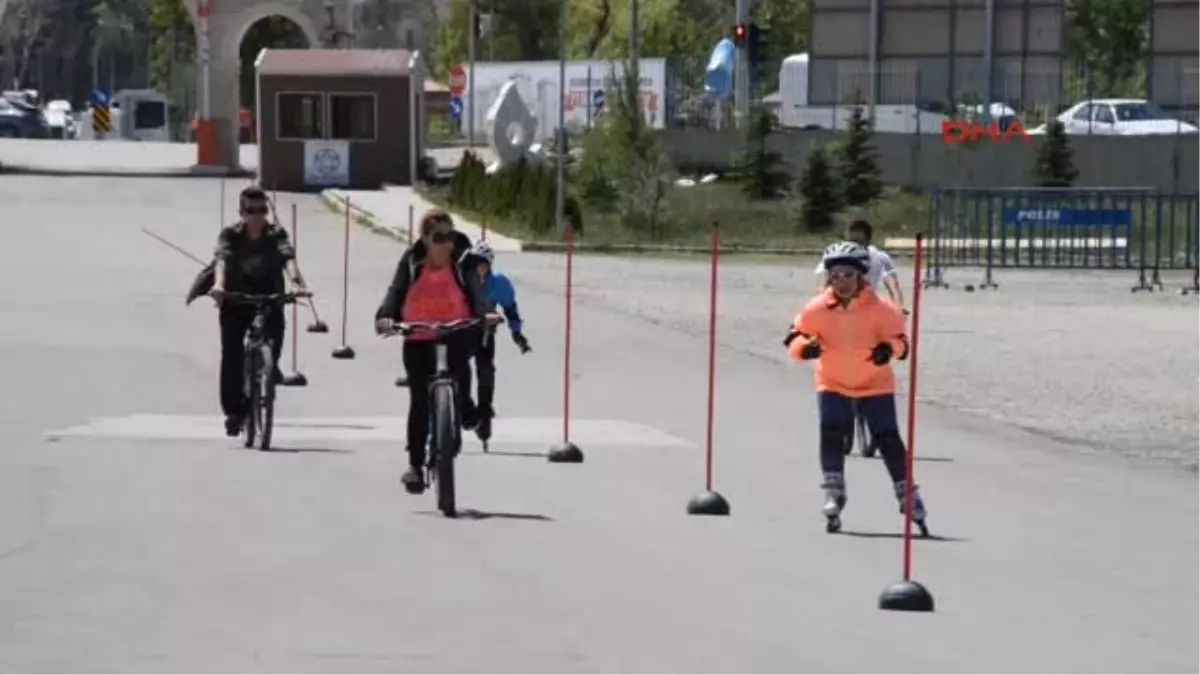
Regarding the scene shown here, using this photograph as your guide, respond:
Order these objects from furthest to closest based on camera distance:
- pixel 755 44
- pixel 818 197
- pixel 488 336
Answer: pixel 755 44, pixel 818 197, pixel 488 336

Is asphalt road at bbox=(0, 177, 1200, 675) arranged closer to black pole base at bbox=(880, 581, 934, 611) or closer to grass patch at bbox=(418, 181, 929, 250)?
black pole base at bbox=(880, 581, 934, 611)

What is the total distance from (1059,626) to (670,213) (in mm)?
41658

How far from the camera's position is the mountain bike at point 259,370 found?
17672 millimetres

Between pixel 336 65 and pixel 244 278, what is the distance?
50.0 metres

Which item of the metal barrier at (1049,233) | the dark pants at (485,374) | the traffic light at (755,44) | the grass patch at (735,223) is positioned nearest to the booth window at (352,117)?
the traffic light at (755,44)

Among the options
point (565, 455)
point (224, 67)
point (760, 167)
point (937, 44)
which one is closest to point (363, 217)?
point (760, 167)

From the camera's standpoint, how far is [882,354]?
13930 millimetres

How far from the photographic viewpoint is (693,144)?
2611 inches

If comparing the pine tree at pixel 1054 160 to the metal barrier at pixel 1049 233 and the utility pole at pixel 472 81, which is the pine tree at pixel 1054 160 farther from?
the utility pole at pixel 472 81

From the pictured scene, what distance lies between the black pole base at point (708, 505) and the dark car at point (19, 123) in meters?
88.1

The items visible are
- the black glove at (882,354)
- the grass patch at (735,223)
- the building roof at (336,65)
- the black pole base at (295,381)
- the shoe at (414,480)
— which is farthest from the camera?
the building roof at (336,65)

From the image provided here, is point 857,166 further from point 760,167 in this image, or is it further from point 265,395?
point 265,395

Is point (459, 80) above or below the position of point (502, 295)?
above

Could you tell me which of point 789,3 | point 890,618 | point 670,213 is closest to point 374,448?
point 890,618
